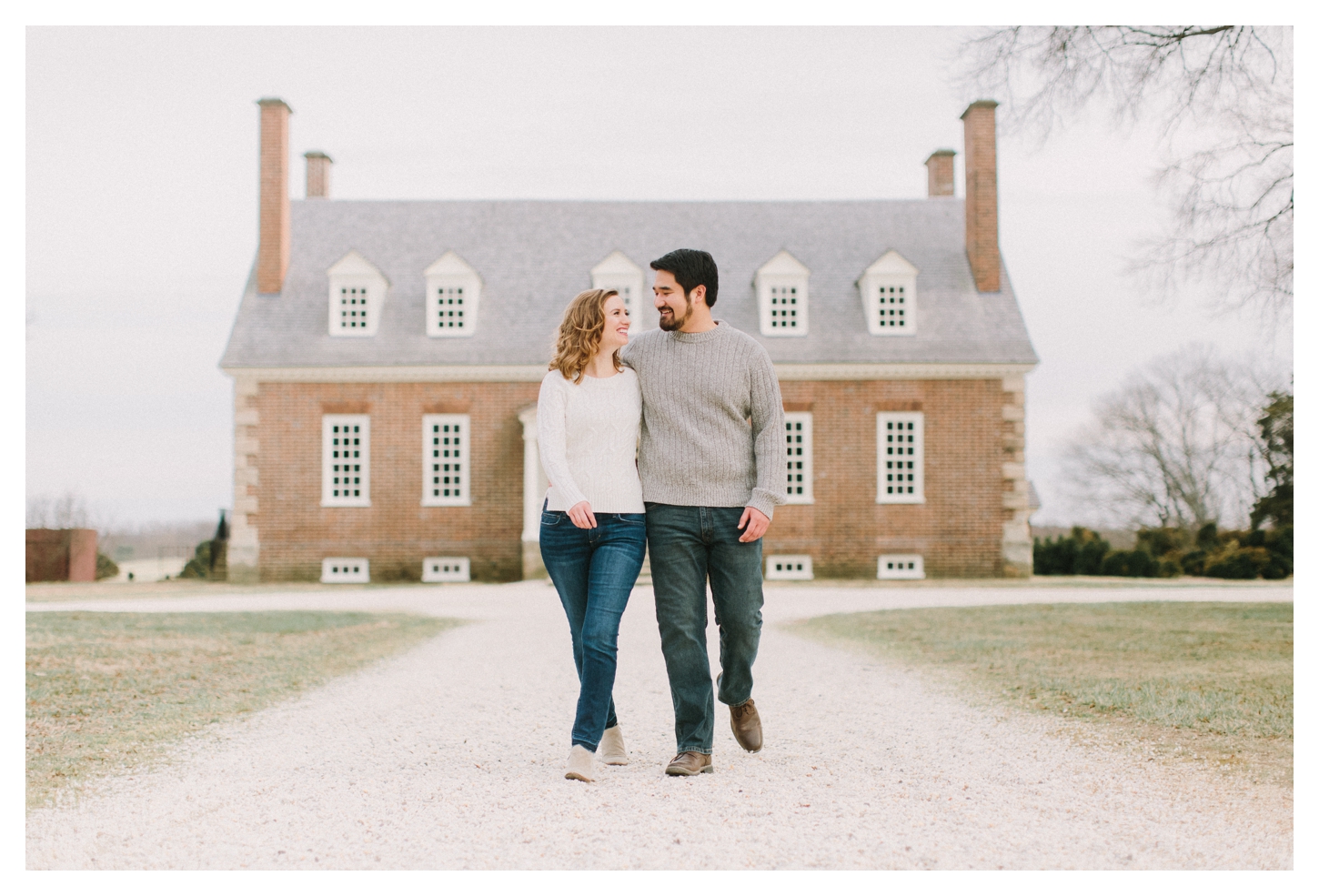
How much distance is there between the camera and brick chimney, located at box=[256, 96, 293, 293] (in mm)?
21203

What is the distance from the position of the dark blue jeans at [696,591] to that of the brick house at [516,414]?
→ 49.8 ft

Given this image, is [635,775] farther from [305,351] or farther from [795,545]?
[305,351]

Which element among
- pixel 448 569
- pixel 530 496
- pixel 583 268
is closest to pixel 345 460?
pixel 448 569

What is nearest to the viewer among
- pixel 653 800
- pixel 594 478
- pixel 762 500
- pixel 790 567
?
pixel 653 800

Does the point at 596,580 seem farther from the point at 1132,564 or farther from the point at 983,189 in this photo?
the point at 1132,564

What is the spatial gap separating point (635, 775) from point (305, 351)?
1741 centimetres

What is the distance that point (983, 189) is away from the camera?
2162 centimetres

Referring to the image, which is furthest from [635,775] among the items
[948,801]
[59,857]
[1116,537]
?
[1116,537]

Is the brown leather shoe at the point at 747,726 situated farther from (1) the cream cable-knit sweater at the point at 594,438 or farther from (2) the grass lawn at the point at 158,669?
(2) the grass lawn at the point at 158,669

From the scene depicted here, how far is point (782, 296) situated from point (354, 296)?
8078 millimetres

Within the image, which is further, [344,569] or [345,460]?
[345,460]

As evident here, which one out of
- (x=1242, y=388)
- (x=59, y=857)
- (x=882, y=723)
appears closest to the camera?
(x=59, y=857)

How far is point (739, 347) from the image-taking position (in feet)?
16.1

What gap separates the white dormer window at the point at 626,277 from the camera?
2114 centimetres
